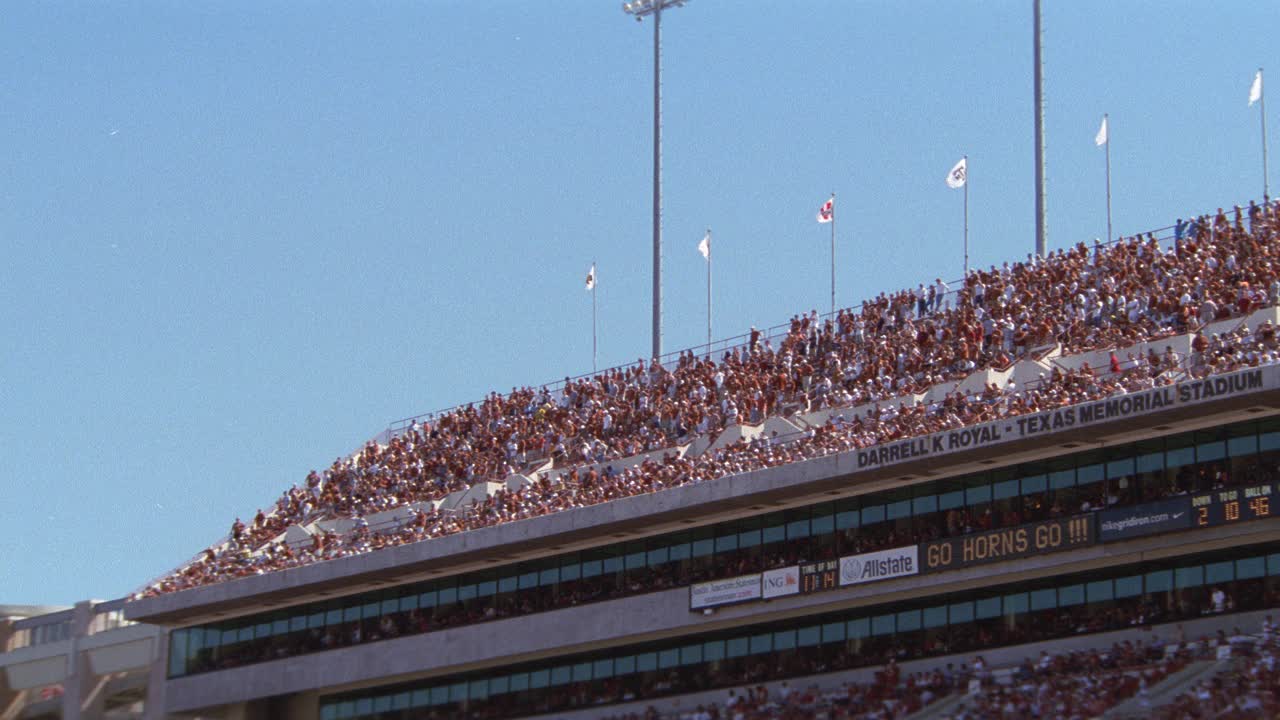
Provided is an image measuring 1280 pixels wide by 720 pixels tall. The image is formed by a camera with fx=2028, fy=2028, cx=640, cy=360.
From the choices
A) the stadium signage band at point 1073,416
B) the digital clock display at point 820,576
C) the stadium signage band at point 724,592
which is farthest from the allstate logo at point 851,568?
the stadium signage band at point 724,592

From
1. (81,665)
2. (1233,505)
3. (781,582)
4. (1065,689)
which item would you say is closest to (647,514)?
(781,582)

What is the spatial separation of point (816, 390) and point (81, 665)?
23324 mm

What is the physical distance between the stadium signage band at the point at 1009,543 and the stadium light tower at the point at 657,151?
816 inches

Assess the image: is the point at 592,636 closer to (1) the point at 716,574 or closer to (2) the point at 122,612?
(1) the point at 716,574

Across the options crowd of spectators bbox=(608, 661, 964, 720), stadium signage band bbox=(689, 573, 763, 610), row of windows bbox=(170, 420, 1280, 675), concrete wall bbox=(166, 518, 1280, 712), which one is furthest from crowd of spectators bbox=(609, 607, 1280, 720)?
row of windows bbox=(170, 420, 1280, 675)

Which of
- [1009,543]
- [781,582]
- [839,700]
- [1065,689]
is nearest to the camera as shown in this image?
[1065,689]

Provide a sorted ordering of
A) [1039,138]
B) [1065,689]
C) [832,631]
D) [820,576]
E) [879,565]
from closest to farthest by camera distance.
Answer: [1065,689] → [879,565] → [820,576] → [832,631] → [1039,138]

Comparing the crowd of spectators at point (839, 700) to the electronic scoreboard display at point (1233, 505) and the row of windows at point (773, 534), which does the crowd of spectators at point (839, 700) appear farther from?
the electronic scoreboard display at point (1233, 505)

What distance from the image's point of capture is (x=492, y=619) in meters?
48.8

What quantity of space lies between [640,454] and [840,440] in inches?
344

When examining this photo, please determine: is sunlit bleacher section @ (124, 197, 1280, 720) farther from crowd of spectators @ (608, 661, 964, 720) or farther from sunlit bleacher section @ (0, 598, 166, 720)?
sunlit bleacher section @ (0, 598, 166, 720)

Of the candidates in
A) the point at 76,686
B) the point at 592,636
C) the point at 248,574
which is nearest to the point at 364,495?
the point at 248,574

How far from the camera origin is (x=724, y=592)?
144 feet

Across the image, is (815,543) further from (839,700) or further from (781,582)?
(839,700)
